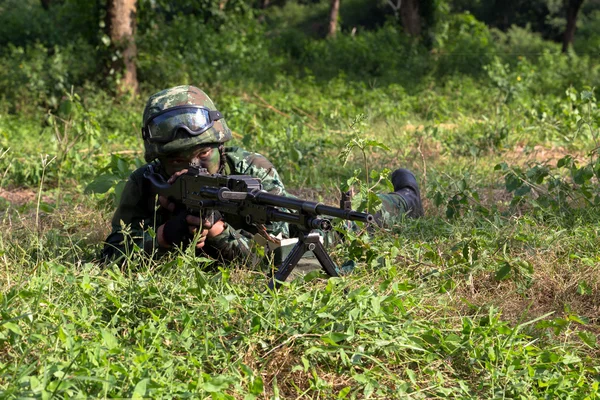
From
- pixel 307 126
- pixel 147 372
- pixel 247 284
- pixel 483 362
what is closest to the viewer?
pixel 147 372

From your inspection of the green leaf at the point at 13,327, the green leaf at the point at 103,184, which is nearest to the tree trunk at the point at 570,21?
the green leaf at the point at 103,184

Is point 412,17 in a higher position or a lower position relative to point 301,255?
lower

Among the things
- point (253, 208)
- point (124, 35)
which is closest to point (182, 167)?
point (253, 208)

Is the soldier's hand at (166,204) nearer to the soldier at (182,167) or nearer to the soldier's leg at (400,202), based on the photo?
the soldier at (182,167)

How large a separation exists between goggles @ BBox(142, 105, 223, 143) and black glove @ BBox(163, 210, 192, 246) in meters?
0.40

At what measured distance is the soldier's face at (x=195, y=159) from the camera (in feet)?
12.2

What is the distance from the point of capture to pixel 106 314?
300cm

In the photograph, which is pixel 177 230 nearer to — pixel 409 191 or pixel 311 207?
pixel 311 207

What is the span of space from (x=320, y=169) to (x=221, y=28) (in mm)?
7770

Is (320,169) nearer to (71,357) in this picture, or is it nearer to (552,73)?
(71,357)

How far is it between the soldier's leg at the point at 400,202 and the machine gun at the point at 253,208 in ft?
3.83

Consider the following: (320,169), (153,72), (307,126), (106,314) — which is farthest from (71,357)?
(153,72)

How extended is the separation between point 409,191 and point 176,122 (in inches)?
73.2

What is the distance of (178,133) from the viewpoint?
3648mm
